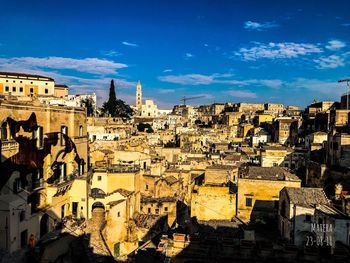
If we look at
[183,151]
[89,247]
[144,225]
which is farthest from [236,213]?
[183,151]

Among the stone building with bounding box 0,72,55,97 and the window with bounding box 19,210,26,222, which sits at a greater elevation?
the stone building with bounding box 0,72,55,97

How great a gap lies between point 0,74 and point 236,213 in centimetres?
4574

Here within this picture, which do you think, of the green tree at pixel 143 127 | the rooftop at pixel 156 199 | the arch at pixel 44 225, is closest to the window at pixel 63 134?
the arch at pixel 44 225

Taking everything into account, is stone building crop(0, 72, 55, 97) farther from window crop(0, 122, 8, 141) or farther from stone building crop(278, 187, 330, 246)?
stone building crop(278, 187, 330, 246)

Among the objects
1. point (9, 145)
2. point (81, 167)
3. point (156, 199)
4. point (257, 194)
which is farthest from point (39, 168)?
point (257, 194)

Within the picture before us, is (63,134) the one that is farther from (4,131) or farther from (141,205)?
(141,205)

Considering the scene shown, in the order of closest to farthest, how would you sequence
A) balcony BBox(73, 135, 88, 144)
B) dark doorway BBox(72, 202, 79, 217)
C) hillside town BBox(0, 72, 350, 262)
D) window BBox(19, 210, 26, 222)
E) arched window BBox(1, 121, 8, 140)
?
hillside town BBox(0, 72, 350, 262), arched window BBox(1, 121, 8, 140), window BBox(19, 210, 26, 222), dark doorway BBox(72, 202, 79, 217), balcony BBox(73, 135, 88, 144)

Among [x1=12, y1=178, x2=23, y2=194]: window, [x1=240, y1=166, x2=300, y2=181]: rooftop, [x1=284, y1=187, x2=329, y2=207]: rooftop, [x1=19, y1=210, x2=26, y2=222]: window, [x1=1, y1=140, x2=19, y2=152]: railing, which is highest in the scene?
[x1=1, y1=140, x2=19, y2=152]: railing

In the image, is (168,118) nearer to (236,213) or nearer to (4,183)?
(236,213)

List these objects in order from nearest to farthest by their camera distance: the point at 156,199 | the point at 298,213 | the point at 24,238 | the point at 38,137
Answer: the point at 24,238 < the point at 298,213 < the point at 38,137 < the point at 156,199

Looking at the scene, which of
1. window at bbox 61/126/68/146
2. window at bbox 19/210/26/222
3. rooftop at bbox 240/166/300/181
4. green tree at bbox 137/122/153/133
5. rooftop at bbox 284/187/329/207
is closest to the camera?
window at bbox 19/210/26/222

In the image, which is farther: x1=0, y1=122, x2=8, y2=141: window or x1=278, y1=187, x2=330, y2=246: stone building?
x1=278, y1=187, x2=330, y2=246: stone building

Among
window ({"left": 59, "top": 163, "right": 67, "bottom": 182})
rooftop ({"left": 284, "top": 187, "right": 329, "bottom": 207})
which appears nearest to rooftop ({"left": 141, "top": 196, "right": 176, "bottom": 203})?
window ({"left": 59, "top": 163, "right": 67, "bottom": 182})

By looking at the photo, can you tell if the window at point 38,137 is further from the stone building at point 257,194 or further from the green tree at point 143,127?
the green tree at point 143,127
